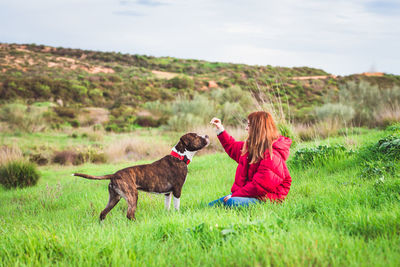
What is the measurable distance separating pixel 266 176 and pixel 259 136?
21.7 inches

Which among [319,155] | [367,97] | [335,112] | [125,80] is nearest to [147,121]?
[335,112]

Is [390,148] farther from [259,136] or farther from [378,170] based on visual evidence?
[259,136]

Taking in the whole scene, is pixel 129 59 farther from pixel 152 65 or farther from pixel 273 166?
pixel 273 166

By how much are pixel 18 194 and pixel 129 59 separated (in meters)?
61.0

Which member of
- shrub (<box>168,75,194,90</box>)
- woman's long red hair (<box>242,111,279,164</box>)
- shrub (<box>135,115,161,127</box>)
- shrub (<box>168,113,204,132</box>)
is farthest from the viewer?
shrub (<box>168,75,194,90</box>)

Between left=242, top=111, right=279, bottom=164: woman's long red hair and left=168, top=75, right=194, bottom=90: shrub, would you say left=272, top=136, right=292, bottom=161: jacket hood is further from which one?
left=168, top=75, right=194, bottom=90: shrub

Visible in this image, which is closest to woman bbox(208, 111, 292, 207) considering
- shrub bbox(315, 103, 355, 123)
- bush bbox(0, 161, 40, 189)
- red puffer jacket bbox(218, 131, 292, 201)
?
red puffer jacket bbox(218, 131, 292, 201)

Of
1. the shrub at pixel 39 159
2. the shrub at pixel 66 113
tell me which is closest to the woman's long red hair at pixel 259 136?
the shrub at pixel 39 159

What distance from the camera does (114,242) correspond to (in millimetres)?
3102

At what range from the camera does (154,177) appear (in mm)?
4309

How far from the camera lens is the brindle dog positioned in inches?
157

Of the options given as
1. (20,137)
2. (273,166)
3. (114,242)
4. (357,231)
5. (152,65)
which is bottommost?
(20,137)

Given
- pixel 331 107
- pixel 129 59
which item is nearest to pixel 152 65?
pixel 129 59

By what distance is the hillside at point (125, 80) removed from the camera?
32.6 m
